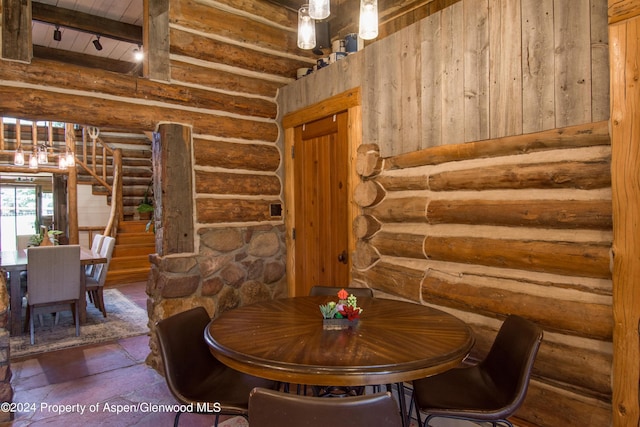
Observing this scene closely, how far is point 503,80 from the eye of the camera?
221 cm

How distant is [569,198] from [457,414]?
1167mm

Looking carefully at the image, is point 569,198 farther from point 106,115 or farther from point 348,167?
point 106,115

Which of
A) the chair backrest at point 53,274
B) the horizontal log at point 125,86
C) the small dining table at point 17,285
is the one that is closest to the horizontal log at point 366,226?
the horizontal log at point 125,86

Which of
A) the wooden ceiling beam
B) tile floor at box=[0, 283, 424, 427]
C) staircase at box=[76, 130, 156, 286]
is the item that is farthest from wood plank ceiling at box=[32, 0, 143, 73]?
tile floor at box=[0, 283, 424, 427]

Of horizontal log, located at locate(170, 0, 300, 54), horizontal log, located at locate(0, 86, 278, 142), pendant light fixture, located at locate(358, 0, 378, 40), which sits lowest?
horizontal log, located at locate(0, 86, 278, 142)

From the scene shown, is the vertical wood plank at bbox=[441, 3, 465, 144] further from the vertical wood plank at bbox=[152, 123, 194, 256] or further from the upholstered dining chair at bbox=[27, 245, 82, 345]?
the upholstered dining chair at bbox=[27, 245, 82, 345]

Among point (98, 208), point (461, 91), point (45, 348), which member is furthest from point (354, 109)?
point (98, 208)

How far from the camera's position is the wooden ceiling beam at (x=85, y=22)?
14.2 ft

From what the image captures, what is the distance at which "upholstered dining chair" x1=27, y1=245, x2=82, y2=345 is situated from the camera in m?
4.24

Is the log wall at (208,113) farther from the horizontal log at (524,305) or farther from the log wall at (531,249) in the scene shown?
the horizontal log at (524,305)

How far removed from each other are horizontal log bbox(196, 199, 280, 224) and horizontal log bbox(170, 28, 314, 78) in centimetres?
130

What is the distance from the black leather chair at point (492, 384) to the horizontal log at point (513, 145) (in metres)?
0.90

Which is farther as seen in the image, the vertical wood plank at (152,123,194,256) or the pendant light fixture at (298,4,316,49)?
the vertical wood plank at (152,123,194,256)

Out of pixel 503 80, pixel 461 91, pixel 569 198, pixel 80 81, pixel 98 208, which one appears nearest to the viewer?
pixel 569 198
